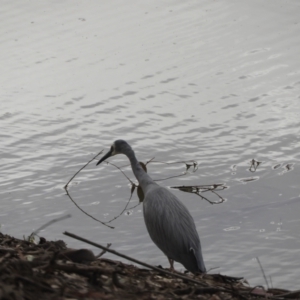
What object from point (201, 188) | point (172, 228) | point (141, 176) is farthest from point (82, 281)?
point (201, 188)

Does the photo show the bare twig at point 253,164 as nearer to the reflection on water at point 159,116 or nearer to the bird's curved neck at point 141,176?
the reflection on water at point 159,116

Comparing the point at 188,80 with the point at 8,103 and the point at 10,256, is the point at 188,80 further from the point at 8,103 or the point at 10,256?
the point at 10,256

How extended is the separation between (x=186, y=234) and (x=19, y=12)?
4.84 metres

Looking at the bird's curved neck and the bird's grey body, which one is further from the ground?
the bird's curved neck

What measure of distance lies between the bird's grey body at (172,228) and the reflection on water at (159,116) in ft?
1.46

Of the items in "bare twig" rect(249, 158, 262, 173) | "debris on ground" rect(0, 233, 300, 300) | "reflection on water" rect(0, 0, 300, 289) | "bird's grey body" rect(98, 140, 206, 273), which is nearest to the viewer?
"debris on ground" rect(0, 233, 300, 300)

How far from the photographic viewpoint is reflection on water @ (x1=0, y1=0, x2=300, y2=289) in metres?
5.34

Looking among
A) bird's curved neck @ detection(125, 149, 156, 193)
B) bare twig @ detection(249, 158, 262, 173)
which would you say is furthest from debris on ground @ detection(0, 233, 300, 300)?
bare twig @ detection(249, 158, 262, 173)

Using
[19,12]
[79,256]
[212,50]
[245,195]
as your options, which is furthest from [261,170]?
[19,12]

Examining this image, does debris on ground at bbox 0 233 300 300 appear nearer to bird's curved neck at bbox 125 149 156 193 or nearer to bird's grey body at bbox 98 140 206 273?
bird's grey body at bbox 98 140 206 273

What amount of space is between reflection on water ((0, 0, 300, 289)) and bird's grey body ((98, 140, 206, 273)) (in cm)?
44

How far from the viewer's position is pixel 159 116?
21.5 feet

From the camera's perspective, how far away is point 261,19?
26.5ft

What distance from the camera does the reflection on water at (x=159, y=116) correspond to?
5.34 m
